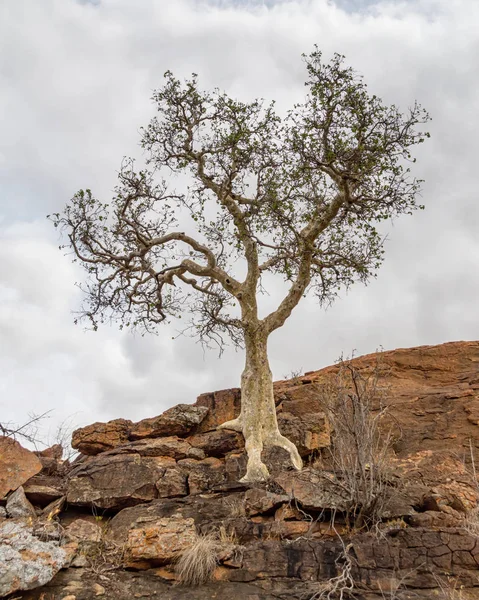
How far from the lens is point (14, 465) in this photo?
11688mm

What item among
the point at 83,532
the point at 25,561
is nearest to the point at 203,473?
the point at 83,532

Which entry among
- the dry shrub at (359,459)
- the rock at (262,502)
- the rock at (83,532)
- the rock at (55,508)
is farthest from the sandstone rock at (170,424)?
the dry shrub at (359,459)

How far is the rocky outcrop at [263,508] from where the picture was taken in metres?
7.89

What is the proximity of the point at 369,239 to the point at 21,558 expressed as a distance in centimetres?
1182

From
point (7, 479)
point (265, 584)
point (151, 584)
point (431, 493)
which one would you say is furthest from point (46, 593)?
point (431, 493)

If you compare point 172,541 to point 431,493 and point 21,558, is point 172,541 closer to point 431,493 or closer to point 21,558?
point 21,558

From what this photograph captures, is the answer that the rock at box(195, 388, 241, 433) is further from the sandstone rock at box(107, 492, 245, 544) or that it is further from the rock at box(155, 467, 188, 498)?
the sandstone rock at box(107, 492, 245, 544)

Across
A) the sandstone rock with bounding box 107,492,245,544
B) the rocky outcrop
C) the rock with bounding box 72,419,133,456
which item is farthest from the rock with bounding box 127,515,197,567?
the rock with bounding box 72,419,133,456

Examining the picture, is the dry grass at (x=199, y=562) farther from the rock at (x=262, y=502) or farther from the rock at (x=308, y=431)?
the rock at (x=308, y=431)

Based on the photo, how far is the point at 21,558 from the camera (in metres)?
7.71

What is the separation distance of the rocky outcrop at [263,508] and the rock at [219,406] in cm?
4

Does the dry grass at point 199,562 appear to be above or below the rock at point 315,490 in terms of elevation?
below

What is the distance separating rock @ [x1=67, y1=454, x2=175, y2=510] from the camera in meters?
11.2

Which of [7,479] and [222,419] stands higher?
[222,419]
